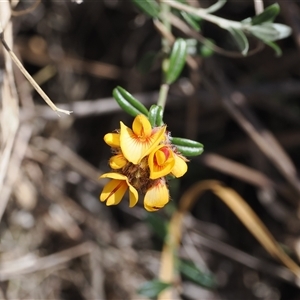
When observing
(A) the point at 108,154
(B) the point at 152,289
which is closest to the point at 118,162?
(B) the point at 152,289

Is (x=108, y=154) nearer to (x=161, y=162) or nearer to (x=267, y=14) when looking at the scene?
(x=267, y=14)

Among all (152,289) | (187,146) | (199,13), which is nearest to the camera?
(187,146)

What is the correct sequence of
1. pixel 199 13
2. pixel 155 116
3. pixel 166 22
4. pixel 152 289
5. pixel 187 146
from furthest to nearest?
pixel 152 289
pixel 166 22
pixel 199 13
pixel 187 146
pixel 155 116

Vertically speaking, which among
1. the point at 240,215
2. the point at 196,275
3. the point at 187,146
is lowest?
the point at 196,275

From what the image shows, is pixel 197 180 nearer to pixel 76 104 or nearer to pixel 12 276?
pixel 76 104

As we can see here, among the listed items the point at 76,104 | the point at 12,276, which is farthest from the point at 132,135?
the point at 12,276

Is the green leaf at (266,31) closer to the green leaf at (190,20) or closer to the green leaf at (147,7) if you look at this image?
the green leaf at (190,20)

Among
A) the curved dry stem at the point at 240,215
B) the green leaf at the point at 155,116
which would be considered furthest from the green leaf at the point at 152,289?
the green leaf at the point at 155,116

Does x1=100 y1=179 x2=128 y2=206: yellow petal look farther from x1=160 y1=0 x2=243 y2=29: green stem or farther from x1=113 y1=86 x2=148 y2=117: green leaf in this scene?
x1=160 y1=0 x2=243 y2=29: green stem
